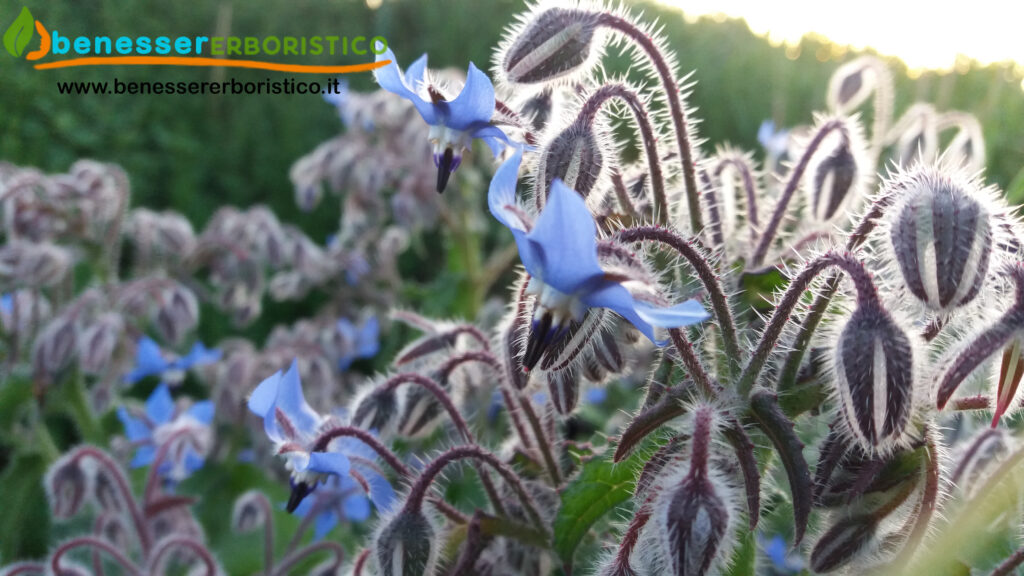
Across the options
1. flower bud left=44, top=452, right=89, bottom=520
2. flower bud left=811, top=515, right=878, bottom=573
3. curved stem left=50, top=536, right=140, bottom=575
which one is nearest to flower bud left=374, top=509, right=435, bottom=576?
flower bud left=811, top=515, right=878, bottom=573

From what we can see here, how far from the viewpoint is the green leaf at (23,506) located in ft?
5.26

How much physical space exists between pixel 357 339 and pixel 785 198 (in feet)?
5.38

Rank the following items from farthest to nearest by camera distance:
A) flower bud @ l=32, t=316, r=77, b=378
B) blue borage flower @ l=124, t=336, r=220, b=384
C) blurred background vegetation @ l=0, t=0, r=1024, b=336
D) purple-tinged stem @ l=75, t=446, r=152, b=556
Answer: blurred background vegetation @ l=0, t=0, r=1024, b=336, blue borage flower @ l=124, t=336, r=220, b=384, flower bud @ l=32, t=316, r=77, b=378, purple-tinged stem @ l=75, t=446, r=152, b=556

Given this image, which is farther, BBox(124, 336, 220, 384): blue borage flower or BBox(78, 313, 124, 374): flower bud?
BBox(124, 336, 220, 384): blue borage flower

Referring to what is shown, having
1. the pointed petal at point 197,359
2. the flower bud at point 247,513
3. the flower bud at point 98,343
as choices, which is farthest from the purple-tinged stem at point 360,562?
the pointed petal at point 197,359

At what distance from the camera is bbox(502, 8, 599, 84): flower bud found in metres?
0.80

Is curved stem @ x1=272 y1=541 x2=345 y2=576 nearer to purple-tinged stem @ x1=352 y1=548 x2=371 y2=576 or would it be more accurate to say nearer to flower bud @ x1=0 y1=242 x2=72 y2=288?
purple-tinged stem @ x1=352 y1=548 x2=371 y2=576

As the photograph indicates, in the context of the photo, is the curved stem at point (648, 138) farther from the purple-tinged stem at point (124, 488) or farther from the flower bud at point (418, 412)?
the purple-tinged stem at point (124, 488)

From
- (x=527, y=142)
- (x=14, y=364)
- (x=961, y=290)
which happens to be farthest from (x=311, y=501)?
(x=961, y=290)

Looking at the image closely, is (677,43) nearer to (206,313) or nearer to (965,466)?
(206,313)

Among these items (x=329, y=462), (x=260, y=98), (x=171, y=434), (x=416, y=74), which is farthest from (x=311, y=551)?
(x=260, y=98)

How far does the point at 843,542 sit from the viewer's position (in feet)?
2.29

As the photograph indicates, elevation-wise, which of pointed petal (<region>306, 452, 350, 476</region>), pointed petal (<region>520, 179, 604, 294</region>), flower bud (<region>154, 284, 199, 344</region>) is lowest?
pointed petal (<region>306, 452, 350, 476</region>)

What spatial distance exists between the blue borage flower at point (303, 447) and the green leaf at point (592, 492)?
19 cm
